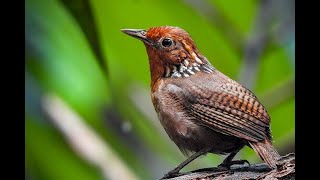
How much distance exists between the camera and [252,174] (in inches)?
107

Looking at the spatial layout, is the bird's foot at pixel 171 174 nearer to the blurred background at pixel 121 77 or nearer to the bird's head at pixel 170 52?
the blurred background at pixel 121 77

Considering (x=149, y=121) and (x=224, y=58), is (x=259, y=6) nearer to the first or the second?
(x=224, y=58)

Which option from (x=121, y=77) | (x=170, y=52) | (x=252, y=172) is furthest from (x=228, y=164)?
(x=121, y=77)

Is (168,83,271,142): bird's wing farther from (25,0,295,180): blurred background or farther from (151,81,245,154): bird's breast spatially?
(25,0,295,180): blurred background

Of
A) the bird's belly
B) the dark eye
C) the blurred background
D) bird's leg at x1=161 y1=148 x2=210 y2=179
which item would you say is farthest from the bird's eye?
bird's leg at x1=161 y1=148 x2=210 y2=179

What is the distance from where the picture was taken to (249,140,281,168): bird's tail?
270 centimetres

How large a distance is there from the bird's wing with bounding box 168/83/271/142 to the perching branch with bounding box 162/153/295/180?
0.09 m

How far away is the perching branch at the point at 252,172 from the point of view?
8.73 ft

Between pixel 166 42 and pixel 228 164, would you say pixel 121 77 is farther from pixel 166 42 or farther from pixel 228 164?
pixel 228 164

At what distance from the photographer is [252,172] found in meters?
2.74

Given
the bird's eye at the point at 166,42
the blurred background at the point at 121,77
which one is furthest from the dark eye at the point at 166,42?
the blurred background at the point at 121,77
